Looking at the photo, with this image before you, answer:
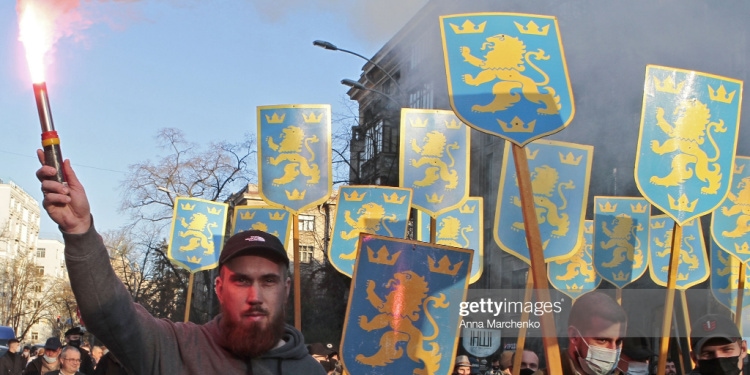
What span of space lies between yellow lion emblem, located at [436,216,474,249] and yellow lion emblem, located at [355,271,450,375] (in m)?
4.34

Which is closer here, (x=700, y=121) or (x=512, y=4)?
(x=700, y=121)

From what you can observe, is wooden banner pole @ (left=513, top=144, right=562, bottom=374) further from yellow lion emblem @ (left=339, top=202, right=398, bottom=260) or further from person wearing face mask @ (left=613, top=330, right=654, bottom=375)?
yellow lion emblem @ (left=339, top=202, right=398, bottom=260)

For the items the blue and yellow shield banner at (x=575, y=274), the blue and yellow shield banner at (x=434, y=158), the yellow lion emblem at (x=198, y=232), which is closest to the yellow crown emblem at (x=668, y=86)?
the blue and yellow shield banner at (x=434, y=158)

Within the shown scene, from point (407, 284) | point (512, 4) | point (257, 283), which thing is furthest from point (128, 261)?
point (257, 283)

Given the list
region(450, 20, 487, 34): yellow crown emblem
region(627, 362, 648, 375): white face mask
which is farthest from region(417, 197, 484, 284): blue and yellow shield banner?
region(627, 362, 648, 375): white face mask

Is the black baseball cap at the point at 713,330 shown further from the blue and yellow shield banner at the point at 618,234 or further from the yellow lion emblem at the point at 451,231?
the blue and yellow shield banner at the point at 618,234

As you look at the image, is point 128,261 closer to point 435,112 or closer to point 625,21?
point 625,21

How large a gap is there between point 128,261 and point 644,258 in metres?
32.6

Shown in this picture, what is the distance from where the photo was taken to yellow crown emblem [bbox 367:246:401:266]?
241 inches

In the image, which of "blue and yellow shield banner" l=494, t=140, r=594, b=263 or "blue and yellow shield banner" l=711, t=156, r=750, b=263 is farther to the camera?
"blue and yellow shield banner" l=711, t=156, r=750, b=263

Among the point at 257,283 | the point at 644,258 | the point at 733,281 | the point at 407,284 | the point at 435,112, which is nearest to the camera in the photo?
the point at 257,283

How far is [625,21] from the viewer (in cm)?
1689

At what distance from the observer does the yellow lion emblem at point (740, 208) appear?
363 inches

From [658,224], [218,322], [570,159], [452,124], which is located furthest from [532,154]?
[218,322]
